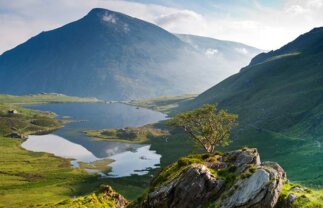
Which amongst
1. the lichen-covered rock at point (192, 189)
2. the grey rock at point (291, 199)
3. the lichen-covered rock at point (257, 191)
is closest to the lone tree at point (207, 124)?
the lichen-covered rock at point (192, 189)

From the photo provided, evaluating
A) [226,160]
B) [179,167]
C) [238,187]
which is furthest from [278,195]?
[179,167]

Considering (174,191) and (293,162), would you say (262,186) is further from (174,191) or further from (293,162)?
(293,162)

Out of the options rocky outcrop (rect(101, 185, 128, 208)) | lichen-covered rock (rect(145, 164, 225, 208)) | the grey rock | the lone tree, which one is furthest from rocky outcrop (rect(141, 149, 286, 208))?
rocky outcrop (rect(101, 185, 128, 208))

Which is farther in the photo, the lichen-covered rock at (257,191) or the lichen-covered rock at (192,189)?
the lichen-covered rock at (192,189)

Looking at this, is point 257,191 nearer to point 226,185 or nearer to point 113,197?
point 226,185

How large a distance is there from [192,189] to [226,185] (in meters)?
5.05

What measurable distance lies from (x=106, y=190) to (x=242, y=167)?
87.4 meters

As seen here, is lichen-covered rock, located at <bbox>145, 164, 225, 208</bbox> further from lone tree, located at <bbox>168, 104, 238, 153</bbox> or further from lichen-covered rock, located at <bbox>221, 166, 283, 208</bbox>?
lone tree, located at <bbox>168, 104, 238, 153</bbox>

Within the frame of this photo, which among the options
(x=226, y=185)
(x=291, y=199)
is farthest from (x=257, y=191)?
(x=226, y=185)

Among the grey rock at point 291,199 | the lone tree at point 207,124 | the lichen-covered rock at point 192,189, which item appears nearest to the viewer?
the grey rock at point 291,199

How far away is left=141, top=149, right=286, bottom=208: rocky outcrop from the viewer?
48.4 meters

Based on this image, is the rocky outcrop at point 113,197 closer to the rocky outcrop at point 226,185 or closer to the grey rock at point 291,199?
the rocky outcrop at point 226,185

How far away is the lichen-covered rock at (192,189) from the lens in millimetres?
56094

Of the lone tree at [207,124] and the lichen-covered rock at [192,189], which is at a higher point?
the lone tree at [207,124]
